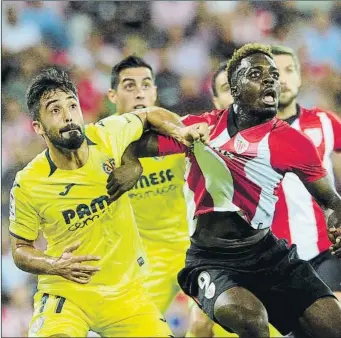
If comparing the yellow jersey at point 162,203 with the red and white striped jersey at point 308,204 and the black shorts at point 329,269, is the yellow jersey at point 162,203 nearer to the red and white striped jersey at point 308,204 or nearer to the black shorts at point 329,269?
the red and white striped jersey at point 308,204

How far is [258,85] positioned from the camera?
203cm

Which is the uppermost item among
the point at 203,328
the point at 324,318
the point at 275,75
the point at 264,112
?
the point at 275,75

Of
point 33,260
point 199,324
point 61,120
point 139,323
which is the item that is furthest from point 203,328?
point 61,120

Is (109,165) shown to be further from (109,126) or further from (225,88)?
(225,88)

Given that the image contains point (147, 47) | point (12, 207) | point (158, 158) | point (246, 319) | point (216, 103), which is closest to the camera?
point (246, 319)

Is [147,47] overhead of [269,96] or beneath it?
overhead

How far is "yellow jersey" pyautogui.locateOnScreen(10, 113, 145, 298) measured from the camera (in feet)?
6.88

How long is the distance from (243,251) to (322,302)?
275 millimetres

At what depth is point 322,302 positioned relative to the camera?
1.94 meters

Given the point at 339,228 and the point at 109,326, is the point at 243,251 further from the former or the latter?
the point at 109,326

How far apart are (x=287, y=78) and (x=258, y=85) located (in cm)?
32

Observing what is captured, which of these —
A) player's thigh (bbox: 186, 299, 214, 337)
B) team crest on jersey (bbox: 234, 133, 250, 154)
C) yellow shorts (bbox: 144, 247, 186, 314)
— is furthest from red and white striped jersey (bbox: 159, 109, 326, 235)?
player's thigh (bbox: 186, 299, 214, 337)

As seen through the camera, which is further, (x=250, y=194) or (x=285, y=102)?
(x=285, y=102)

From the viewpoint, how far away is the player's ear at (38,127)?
2100 mm
